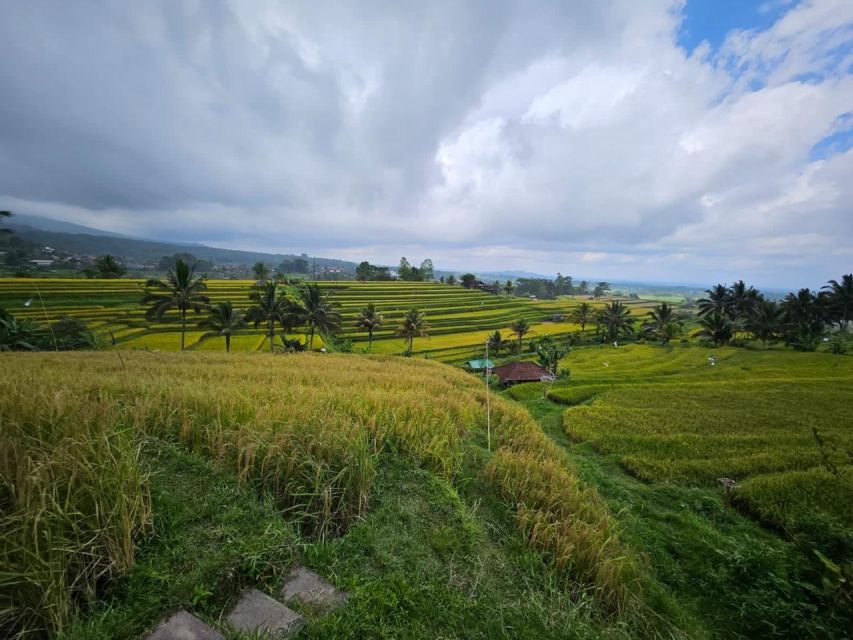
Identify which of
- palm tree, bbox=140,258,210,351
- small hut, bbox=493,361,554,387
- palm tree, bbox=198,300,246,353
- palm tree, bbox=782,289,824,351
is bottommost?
small hut, bbox=493,361,554,387

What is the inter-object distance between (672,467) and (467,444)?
721 centimetres

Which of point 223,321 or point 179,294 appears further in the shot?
point 223,321

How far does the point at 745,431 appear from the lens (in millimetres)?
12297

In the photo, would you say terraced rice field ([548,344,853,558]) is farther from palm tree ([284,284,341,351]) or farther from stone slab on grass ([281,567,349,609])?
palm tree ([284,284,341,351])

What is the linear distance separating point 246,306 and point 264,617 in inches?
1658

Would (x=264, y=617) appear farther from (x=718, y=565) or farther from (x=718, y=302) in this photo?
(x=718, y=302)

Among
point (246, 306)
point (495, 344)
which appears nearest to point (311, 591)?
point (495, 344)

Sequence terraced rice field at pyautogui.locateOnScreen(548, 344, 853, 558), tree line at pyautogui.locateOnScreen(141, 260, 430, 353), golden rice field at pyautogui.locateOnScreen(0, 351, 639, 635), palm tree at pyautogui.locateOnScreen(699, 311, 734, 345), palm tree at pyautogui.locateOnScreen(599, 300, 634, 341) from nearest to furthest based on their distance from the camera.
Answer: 1. golden rice field at pyautogui.locateOnScreen(0, 351, 639, 635)
2. terraced rice field at pyautogui.locateOnScreen(548, 344, 853, 558)
3. tree line at pyautogui.locateOnScreen(141, 260, 430, 353)
4. palm tree at pyautogui.locateOnScreen(699, 311, 734, 345)
5. palm tree at pyautogui.locateOnScreen(599, 300, 634, 341)

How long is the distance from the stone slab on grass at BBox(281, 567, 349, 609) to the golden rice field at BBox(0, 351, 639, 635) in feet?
1.91

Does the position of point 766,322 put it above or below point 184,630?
above

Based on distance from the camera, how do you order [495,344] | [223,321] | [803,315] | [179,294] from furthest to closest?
[803,315], [495,344], [223,321], [179,294]

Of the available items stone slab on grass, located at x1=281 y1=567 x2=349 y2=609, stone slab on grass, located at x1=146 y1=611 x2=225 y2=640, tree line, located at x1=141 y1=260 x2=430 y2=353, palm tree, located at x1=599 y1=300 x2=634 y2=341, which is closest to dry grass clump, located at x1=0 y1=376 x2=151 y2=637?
stone slab on grass, located at x1=146 y1=611 x2=225 y2=640

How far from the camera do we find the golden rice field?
2.04m

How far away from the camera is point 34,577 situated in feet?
6.20
